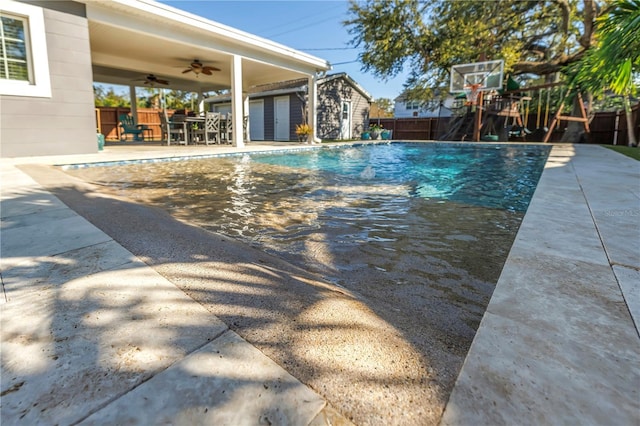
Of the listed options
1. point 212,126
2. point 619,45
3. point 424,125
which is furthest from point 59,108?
point 424,125

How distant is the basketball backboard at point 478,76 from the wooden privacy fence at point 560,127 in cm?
365

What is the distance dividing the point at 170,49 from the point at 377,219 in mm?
8770

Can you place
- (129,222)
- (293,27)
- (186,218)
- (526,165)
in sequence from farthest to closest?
1. (293,27)
2. (526,165)
3. (186,218)
4. (129,222)

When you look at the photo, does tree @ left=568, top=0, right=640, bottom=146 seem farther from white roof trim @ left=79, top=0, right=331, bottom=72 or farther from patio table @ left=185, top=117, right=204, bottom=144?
patio table @ left=185, top=117, right=204, bottom=144

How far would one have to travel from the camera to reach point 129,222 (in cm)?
231

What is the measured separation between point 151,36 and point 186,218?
679 centimetres

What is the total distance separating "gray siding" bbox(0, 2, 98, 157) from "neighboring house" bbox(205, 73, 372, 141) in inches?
358

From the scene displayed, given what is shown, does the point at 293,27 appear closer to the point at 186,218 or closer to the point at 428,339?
the point at 186,218

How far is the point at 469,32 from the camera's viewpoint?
12523 mm

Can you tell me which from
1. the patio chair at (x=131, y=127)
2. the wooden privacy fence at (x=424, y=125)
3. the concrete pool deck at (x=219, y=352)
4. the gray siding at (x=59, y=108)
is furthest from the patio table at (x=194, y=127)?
the concrete pool deck at (x=219, y=352)

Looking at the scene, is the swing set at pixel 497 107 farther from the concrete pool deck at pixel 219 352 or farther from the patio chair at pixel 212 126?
the concrete pool deck at pixel 219 352

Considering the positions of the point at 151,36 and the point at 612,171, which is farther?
the point at 151,36

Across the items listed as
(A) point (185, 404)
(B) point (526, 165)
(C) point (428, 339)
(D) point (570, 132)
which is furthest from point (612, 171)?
(D) point (570, 132)

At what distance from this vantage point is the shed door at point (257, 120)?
661 inches
